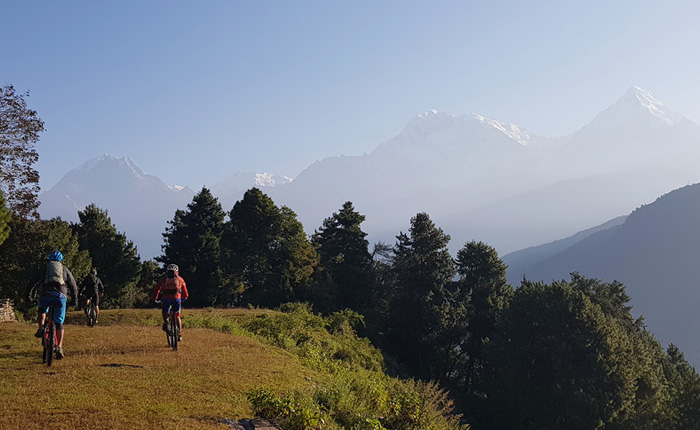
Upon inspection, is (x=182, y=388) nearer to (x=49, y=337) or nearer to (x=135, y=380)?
(x=135, y=380)

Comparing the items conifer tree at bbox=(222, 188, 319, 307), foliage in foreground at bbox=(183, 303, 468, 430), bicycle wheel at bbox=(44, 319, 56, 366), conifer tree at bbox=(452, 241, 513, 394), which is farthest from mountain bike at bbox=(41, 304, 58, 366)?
conifer tree at bbox=(452, 241, 513, 394)

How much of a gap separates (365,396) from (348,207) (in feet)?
147

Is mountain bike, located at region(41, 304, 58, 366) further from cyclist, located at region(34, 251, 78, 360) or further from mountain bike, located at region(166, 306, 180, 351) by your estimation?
mountain bike, located at region(166, 306, 180, 351)

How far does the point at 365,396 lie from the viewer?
34.1 ft


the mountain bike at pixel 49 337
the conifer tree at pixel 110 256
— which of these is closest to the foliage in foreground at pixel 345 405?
the mountain bike at pixel 49 337

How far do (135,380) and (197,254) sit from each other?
42.6m

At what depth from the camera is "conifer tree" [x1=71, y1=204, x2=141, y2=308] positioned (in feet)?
138

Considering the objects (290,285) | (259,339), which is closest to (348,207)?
(290,285)

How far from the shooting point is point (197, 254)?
49.3 metres

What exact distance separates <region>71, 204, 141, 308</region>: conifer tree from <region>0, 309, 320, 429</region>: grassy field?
2882 centimetres

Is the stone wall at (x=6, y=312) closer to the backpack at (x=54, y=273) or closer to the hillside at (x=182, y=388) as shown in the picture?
the hillside at (x=182, y=388)

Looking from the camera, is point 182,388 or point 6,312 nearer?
point 182,388

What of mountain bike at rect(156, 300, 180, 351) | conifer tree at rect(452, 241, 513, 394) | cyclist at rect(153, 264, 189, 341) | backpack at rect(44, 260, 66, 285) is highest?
backpack at rect(44, 260, 66, 285)

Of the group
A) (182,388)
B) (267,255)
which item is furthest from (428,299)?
(182,388)
